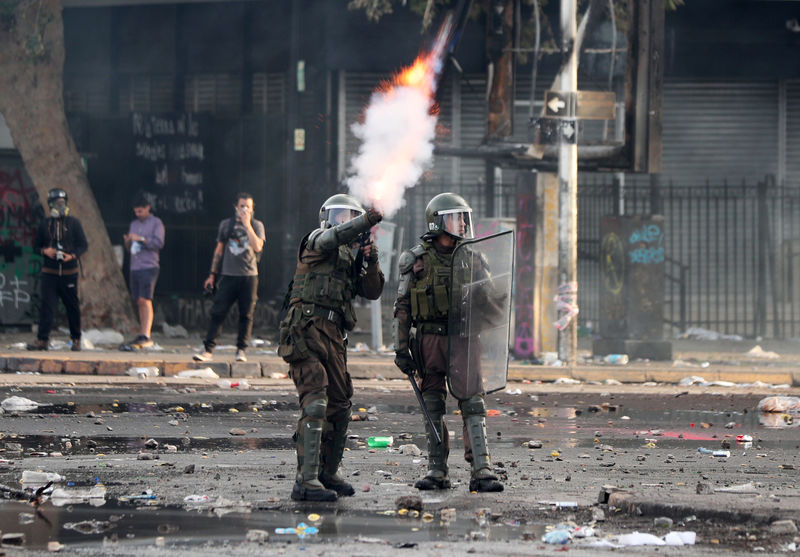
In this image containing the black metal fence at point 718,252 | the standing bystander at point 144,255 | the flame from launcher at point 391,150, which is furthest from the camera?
the black metal fence at point 718,252

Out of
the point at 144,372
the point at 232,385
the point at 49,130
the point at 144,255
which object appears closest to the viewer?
the point at 232,385

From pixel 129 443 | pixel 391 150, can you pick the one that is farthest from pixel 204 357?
pixel 391 150

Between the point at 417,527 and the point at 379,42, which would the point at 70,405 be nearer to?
the point at 417,527

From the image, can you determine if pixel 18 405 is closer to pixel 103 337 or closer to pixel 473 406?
pixel 473 406

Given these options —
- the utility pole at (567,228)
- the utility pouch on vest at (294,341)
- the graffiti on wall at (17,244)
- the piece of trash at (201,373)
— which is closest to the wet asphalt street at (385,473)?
the utility pouch on vest at (294,341)

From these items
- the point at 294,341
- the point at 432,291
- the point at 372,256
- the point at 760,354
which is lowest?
the point at 760,354

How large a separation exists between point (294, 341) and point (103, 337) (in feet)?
35.0

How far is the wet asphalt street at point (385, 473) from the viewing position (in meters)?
5.95

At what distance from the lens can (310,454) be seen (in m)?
7.07

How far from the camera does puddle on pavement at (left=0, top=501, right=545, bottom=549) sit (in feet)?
19.3

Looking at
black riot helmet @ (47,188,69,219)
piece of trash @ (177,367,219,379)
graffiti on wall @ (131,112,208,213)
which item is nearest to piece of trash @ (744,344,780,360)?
piece of trash @ (177,367,219,379)

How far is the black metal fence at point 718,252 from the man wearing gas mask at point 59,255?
7682mm

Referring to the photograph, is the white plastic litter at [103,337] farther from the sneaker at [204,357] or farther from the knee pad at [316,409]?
the knee pad at [316,409]

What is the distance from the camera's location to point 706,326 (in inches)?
792
